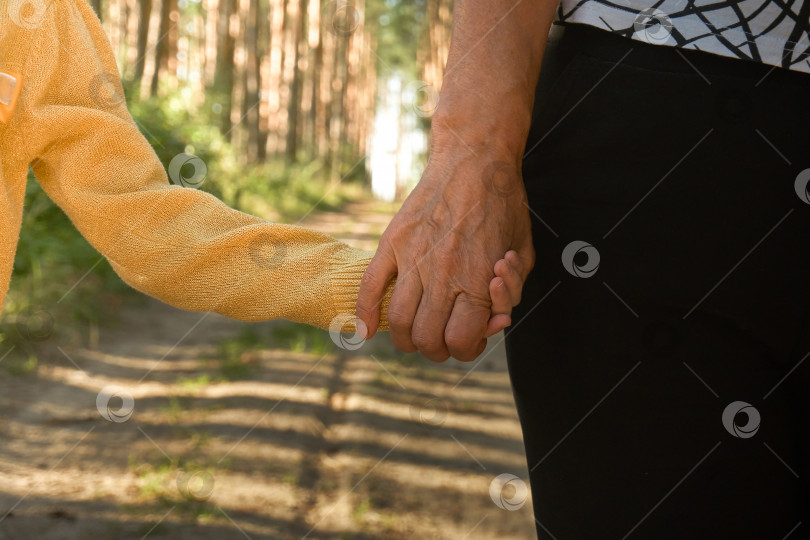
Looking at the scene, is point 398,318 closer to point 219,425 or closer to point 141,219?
point 141,219

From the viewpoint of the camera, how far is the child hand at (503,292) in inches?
45.5

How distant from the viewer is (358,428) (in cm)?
396

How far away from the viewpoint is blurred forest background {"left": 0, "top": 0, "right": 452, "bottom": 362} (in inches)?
205

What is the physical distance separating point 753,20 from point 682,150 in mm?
205

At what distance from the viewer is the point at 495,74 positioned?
47.8 inches

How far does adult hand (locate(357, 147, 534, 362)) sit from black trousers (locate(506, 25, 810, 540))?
11cm

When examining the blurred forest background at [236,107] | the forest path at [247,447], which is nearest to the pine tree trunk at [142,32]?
the blurred forest background at [236,107]

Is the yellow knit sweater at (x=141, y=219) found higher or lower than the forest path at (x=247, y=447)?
higher

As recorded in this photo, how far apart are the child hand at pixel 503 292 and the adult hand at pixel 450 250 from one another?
0.04 ft

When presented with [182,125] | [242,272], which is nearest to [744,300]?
[242,272]

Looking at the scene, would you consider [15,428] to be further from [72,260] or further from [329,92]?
[329,92]

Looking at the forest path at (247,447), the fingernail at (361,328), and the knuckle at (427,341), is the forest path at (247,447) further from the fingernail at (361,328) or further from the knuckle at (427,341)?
the knuckle at (427,341)

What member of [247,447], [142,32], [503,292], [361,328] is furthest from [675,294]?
[142,32]

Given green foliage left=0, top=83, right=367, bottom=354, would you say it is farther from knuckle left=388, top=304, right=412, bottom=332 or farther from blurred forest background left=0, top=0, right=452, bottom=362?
knuckle left=388, top=304, right=412, bottom=332
